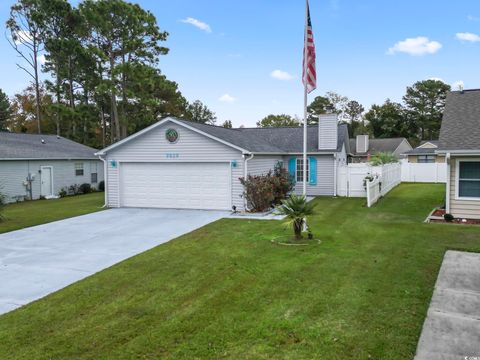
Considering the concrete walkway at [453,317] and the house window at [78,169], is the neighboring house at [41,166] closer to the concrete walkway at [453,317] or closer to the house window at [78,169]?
the house window at [78,169]

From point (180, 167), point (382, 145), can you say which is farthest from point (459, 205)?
point (382, 145)

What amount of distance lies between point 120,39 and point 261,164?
23009mm

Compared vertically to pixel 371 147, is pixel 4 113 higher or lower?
higher

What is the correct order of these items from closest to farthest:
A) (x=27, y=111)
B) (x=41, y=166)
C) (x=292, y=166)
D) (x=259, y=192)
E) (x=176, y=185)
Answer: (x=259, y=192), (x=176, y=185), (x=292, y=166), (x=41, y=166), (x=27, y=111)

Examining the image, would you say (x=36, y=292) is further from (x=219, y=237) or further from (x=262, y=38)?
(x=262, y=38)

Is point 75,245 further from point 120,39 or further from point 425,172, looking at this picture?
point 120,39

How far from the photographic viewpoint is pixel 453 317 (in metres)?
4.98

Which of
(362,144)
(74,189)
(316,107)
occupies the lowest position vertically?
(74,189)

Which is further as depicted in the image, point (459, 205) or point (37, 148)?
point (37, 148)

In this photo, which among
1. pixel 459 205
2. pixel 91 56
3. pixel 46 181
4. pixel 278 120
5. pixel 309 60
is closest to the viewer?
pixel 309 60

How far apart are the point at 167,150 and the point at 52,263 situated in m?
8.19

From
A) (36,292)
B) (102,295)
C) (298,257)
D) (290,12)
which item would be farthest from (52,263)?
(290,12)

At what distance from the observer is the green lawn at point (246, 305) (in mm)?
4336

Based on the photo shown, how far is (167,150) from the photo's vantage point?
15.6 meters
